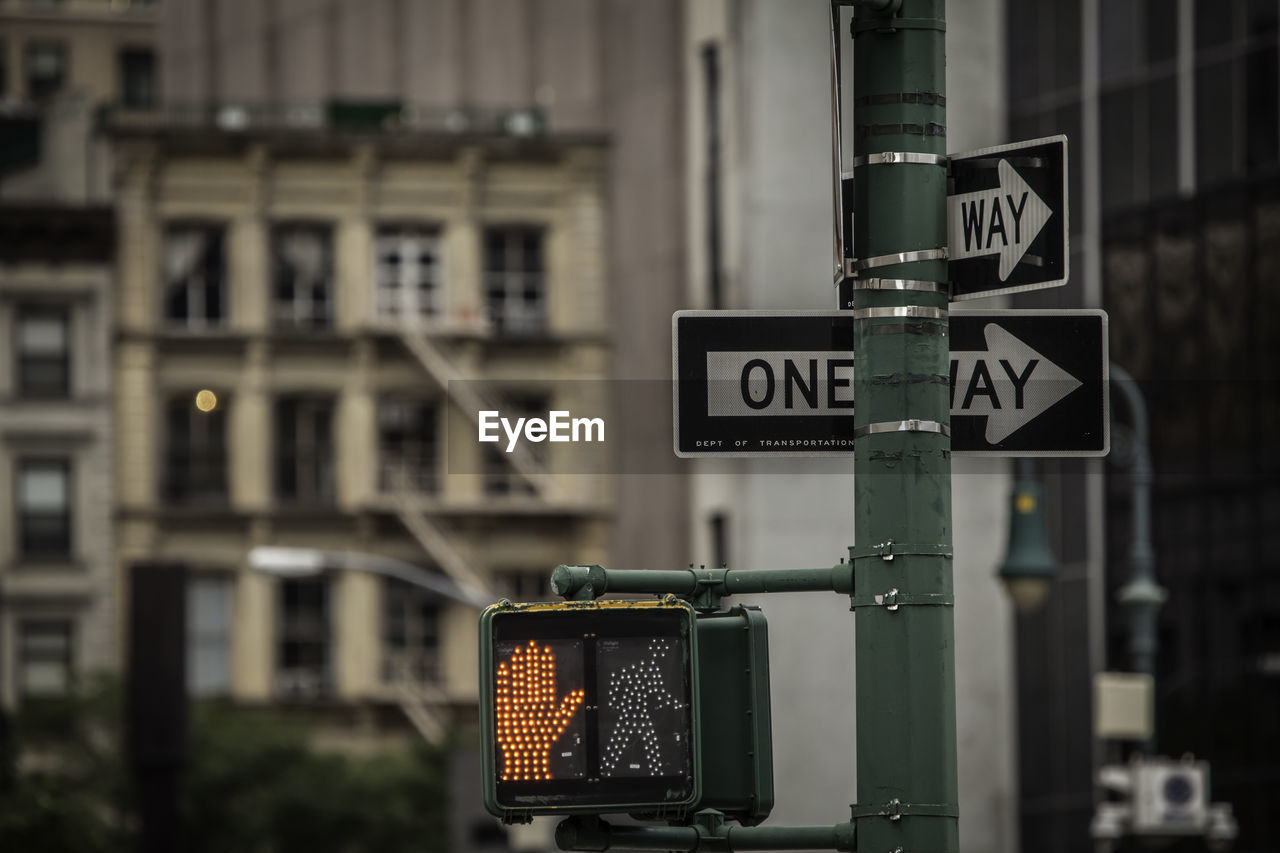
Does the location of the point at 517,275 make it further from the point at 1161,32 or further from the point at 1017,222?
the point at 1017,222

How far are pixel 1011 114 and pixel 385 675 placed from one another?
77.0 feet

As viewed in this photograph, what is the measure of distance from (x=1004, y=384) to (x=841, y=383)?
1.53 feet

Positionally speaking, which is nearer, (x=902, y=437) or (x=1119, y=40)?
(x=902, y=437)

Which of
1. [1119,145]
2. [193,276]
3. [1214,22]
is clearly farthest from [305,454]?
[1214,22]

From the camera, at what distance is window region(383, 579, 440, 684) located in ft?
200

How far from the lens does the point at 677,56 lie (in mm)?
63969

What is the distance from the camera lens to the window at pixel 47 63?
75188 millimetres

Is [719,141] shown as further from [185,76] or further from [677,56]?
[185,76]

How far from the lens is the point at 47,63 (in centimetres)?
7531

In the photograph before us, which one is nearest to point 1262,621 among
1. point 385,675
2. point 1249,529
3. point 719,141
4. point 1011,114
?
point 1249,529

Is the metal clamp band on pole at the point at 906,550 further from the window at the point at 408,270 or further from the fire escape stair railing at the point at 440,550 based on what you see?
the window at the point at 408,270

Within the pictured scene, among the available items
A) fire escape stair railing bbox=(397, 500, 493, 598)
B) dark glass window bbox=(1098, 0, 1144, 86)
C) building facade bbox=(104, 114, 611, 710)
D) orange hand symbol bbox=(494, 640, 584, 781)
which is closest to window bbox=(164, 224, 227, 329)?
building facade bbox=(104, 114, 611, 710)

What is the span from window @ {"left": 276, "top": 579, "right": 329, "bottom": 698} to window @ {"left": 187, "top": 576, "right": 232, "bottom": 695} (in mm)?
1382

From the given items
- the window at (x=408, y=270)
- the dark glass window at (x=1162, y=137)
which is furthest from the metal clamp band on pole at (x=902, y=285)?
the window at (x=408, y=270)
